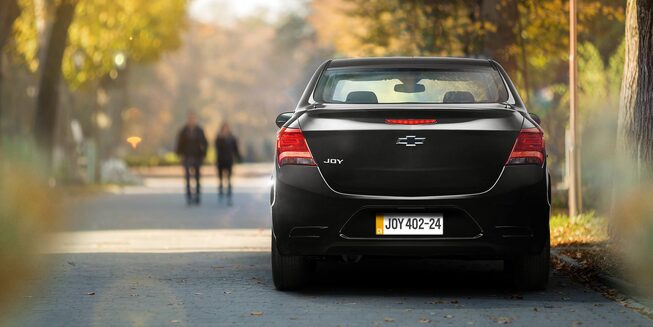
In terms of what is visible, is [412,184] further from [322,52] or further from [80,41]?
[322,52]

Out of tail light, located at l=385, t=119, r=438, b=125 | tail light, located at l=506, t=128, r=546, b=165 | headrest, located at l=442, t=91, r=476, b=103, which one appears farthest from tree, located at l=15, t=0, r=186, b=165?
tail light, located at l=506, t=128, r=546, b=165

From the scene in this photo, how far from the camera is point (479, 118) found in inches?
397

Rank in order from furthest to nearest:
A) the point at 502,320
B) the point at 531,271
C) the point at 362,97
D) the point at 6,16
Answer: the point at 6,16 < the point at 362,97 < the point at 531,271 < the point at 502,320

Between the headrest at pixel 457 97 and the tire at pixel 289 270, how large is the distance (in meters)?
1.71

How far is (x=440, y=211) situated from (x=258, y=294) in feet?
5.80

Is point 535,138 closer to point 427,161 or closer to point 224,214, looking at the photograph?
point 427,161

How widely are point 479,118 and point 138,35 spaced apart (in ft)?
95.7

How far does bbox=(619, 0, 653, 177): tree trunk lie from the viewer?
505 inches

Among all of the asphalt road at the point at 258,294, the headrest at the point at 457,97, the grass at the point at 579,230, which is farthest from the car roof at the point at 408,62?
the grass at the point at 579,230

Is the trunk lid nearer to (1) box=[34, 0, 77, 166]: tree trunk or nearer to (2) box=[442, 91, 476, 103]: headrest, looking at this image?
(2) box=[442, 91, 476, 103]: headrest

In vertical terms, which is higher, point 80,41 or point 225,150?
point 80,41

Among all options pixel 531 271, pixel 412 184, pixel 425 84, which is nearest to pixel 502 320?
pixel 412 184

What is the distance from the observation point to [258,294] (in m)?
10.8

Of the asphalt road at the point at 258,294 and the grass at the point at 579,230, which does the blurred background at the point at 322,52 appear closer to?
the grass at the point at 579,230
